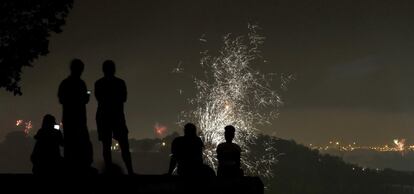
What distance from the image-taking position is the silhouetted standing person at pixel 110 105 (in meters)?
10.3

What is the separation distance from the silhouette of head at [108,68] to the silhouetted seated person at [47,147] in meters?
1.58

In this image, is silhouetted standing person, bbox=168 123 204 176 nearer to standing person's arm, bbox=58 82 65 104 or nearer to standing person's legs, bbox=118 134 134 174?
standing person's legs, bbox=118 134 134 174

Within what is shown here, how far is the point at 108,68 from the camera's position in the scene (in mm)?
10281

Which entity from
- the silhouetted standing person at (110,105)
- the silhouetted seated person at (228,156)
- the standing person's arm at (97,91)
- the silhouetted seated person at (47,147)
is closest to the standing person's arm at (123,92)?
the silhouetted standing person at (110,105)

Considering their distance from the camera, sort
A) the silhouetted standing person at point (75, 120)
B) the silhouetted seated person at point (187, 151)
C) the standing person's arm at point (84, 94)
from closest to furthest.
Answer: the silhouetted standing person at point (75, 120)
the standing person's arm at point (84, 94)
the silhouetted seated person at point (187, 151)

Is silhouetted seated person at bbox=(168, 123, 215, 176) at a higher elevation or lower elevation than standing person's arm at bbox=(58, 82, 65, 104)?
lower

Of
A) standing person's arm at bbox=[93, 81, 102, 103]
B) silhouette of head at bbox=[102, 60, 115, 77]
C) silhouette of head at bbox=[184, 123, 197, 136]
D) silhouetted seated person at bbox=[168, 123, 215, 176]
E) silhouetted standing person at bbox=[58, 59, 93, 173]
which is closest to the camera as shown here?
silhouetted standing person at bbox=[58, 59, 93, 173]

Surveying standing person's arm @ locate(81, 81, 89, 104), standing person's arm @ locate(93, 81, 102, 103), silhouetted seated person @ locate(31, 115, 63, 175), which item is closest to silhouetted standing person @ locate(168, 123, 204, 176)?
standing person's arm @ locate(93, 81, 102, 103)

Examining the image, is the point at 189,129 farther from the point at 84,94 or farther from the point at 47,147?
the point at 47,147

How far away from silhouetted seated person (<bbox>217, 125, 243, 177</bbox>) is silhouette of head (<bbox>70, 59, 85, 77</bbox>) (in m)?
3.16

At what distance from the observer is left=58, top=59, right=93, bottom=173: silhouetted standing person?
9.75 metres

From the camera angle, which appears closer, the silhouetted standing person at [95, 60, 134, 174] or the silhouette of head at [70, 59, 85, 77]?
the silhouette of head at [70, 59, 85, 77]

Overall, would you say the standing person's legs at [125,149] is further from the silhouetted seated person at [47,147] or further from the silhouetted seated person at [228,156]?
the silhouetted seated person at [228,156]

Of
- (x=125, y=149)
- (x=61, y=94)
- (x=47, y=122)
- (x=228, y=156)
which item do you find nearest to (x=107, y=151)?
(x=125, y=149)
